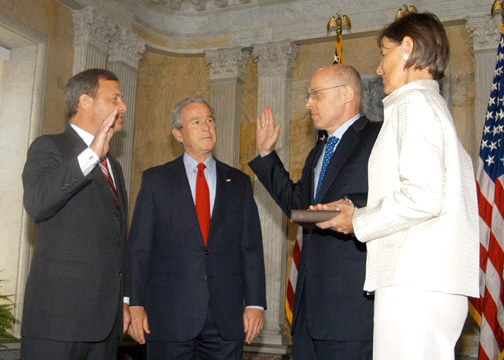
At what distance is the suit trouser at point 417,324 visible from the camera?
2059 mm

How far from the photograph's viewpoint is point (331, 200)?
3084 mm

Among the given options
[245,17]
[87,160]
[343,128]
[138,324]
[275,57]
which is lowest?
[138,324]

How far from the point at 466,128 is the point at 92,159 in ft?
20.9

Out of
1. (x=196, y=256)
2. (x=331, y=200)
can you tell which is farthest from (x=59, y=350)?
(x=331, y=200)

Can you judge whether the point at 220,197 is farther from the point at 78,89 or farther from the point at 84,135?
the point at 78,89

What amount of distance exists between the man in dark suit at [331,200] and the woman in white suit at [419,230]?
19.8 inches

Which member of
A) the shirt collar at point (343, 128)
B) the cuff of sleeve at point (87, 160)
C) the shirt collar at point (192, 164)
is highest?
the shirt collar at point (343, 128)

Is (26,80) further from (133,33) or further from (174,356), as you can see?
(174,356)

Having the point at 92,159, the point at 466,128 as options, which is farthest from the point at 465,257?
the point at 466,128

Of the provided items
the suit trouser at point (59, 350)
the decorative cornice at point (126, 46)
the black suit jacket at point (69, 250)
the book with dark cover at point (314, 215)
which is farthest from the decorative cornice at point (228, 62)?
the book with dark cover at point (314, 215)

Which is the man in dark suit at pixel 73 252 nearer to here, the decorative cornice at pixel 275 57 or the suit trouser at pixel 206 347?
the suit trouser at pixel 206 347

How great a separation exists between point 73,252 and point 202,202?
1.02 m

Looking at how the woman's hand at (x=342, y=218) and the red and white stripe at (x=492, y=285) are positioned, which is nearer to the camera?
the woman's hand at (x=342, y=218)

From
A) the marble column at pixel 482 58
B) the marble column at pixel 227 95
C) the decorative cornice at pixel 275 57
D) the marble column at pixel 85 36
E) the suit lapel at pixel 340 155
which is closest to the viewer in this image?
the suit lapel at pixel 340 155
